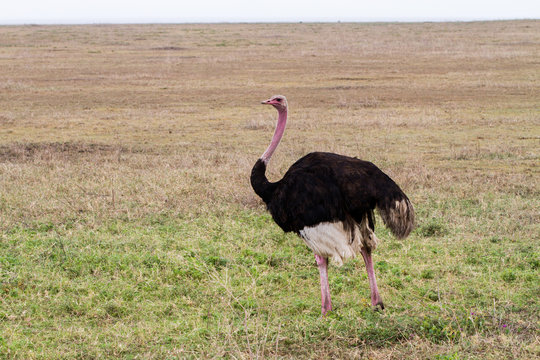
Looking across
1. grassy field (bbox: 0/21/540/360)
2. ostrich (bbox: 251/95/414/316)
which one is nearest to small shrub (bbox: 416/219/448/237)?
grassy field (bbox: 0/21/540/360)

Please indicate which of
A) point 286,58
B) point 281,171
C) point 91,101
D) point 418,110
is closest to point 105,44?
point 286,58

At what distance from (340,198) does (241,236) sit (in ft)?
7.44

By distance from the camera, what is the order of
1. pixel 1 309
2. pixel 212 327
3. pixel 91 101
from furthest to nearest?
pixel 91 101, pixel 1 309, pixel 212 327

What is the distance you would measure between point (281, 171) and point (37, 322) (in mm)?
5532

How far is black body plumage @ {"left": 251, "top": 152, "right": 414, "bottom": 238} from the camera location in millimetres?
5043

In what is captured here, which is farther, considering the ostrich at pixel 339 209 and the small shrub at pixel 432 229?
the small shrub at pixel 432 229

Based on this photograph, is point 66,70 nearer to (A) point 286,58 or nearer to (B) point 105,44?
(A) point 286,58

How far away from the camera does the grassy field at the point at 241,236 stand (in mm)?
4617

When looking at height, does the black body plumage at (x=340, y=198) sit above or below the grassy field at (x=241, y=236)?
above

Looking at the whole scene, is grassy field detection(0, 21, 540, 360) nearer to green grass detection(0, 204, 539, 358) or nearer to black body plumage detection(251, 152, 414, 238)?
green grass detection(0, 204, 539, 358)

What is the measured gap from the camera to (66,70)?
27.2 meters

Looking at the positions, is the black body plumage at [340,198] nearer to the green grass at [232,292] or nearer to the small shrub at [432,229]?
the green grass at [232,292]

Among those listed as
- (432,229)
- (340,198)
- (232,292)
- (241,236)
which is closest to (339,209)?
(340,198)

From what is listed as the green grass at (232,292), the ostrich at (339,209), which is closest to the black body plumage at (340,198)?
the ostrich at (339,209)
